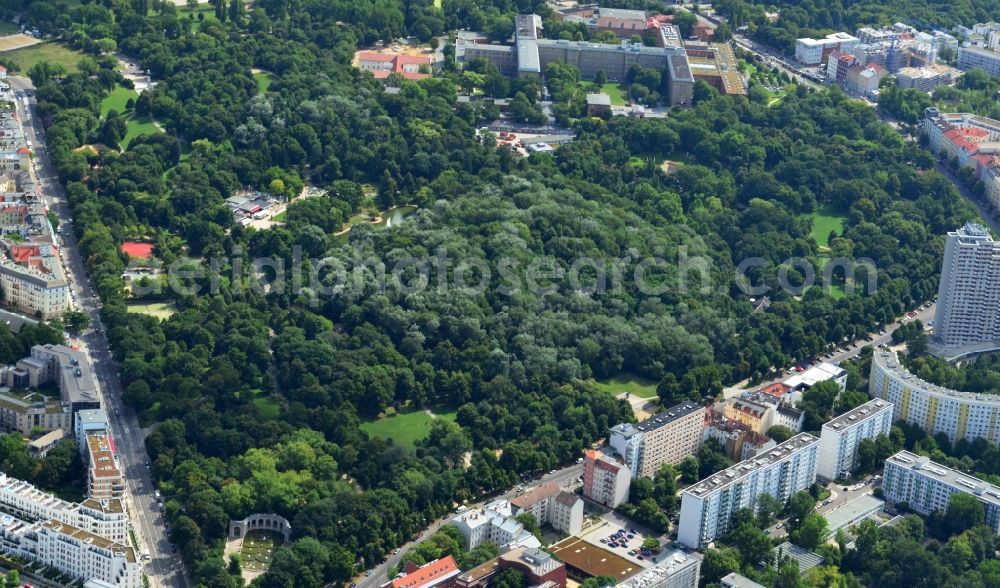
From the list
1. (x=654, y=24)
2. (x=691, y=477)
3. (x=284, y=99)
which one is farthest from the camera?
(x=654, y=24)

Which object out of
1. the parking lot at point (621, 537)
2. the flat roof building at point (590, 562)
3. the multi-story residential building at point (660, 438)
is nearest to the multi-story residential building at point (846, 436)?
the multi-story residential building at point (660, 438)

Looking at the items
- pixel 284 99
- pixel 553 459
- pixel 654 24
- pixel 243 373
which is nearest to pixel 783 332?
pixel 553 459

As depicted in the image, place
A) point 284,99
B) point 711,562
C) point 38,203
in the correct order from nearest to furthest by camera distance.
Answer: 1. point 711,562
2. point 38,203
3. point 284,99

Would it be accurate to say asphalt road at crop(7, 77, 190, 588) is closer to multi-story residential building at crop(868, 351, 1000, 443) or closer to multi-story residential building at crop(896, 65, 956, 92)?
multi-story residential building at crop(868, 351, 1000, 443)

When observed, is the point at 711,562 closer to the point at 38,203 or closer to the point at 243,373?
the point at 243,373

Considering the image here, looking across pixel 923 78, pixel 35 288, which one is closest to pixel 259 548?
pixel 35 288

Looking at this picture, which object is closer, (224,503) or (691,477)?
(224,503)
